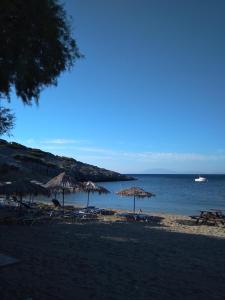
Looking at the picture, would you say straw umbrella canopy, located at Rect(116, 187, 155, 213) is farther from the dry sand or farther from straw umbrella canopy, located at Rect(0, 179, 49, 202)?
the dry sand

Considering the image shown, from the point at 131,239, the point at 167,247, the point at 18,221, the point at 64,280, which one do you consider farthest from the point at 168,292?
the point at 18,221

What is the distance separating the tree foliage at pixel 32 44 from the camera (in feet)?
27.4

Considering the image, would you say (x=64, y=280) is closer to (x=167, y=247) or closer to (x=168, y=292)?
(x=168, y=292)

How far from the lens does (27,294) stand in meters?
6.79

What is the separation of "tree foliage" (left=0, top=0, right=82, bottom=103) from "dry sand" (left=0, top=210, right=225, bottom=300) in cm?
392

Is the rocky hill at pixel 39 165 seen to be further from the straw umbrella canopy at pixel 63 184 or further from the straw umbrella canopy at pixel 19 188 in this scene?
the straw umbrella canopy at pixel 63 184

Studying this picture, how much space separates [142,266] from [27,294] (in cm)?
346

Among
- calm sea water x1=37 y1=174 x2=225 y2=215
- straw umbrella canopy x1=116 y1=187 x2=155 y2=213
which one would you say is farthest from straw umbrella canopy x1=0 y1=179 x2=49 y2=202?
calm sea water x1=37 y1=174 x2=225 y2=215

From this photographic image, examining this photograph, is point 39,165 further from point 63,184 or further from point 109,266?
point 109,266

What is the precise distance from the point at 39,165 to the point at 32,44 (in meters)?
66.1

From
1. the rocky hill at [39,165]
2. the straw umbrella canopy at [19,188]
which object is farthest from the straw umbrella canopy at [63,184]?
the straw umbrella canopy at [19,188]

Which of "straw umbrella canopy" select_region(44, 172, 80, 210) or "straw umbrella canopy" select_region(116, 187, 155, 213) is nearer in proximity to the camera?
"straw umbrella canopy" select_region(44, 172, 80, 210)

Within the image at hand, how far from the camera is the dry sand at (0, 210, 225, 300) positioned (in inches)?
288

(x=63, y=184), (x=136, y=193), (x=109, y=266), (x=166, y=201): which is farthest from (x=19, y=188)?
(x=166, y=201)
